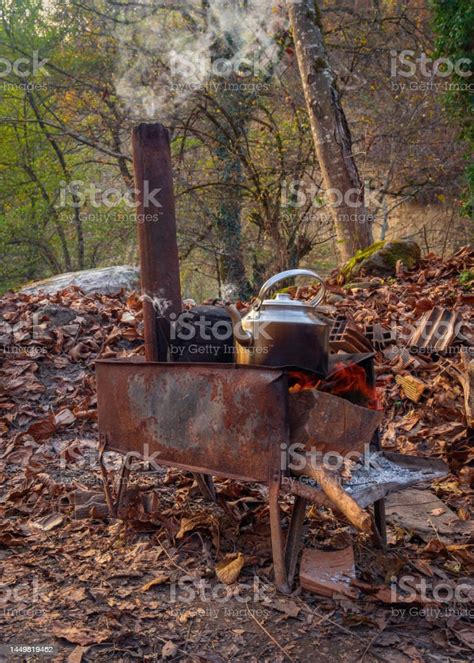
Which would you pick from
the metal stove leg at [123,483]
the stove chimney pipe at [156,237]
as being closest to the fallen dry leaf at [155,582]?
the metal stove leg at [123,483]

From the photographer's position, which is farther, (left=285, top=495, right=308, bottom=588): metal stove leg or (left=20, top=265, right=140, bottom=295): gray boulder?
(left=20, top=265, right=140, bottom=295): gray boulder

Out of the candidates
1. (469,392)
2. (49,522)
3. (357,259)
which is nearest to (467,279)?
(357,259)

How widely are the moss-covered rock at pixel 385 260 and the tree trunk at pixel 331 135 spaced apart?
86cm

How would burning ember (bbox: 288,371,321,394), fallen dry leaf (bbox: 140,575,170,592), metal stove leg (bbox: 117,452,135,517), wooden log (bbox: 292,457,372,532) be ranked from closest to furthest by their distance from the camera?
wooden log (bbox: 292,457,372,532), fallen dry leaf (bbox: 140,575,170,592), burning ember (bbox: 288,371,321,394), metal stove leg (bbox: 117,452,135,517)

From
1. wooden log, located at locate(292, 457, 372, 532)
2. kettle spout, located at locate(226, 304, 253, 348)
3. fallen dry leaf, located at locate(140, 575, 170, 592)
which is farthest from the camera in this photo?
kettle spout, located at locate(226, 304, 253, 348)

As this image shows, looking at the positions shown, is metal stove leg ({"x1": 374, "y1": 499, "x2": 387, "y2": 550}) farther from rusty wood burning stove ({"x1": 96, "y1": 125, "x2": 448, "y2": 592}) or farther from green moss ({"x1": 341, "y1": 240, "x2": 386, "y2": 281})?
green moss ({"x1": 341, "y1": 240, "x2": 386, "y2": 281})

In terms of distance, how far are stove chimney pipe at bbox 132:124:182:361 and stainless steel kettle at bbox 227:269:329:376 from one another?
609mm

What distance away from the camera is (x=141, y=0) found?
13.9m

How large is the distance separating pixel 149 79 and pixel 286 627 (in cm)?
1269

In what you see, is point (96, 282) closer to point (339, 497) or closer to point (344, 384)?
point (344, 384)

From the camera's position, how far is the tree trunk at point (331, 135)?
9.56 metres

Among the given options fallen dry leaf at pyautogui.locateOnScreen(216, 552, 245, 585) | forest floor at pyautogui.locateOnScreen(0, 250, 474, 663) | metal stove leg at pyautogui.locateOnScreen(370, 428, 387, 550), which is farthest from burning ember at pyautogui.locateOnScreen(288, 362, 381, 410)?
fallen dry leaf at pyautogui.locateOnScreen(216, 552, 245, 585)

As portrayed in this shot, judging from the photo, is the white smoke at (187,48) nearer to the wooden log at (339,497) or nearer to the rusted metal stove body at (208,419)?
the rusted metal stove body at (208,419)

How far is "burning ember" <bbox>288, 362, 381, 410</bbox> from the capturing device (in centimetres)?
327
